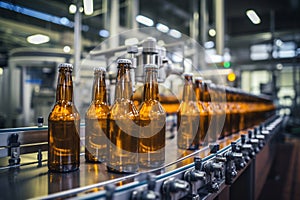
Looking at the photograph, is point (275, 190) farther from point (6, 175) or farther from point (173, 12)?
point (173, 12)

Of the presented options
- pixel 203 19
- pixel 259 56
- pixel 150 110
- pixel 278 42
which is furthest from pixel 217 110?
pixel 259 56

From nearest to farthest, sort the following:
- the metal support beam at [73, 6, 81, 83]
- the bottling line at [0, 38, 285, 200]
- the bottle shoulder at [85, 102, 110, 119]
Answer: the bottling line at [0, 38, 285, 200], the bottle shoulder at [85, 102, 110, 119], the metal support beam at [73, 6, 81, 83]

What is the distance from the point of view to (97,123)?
2.41 feet

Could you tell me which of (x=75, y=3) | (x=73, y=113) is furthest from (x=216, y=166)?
(x=75, y=3)

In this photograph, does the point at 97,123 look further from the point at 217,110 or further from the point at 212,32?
the point at 212,32

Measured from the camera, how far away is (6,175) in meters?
0.61

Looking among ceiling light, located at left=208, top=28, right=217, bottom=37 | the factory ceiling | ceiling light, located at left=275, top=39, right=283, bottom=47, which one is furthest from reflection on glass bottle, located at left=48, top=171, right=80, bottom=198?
ceiling light, located at left=275, top=39, right=283, bottom=47

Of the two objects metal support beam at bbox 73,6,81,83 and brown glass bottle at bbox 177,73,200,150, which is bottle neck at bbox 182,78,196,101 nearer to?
brown glass bottle at bbox 177,73,200,150

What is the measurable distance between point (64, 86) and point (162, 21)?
16.1 ft

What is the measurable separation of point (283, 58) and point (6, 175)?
7.29m

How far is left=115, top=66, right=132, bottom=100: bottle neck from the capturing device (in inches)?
25.1

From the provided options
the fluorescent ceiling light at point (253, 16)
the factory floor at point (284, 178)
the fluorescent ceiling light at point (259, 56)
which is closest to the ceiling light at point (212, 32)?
the fluorescent ceiling light at point (253, 16)

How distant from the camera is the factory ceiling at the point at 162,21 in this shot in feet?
12.3

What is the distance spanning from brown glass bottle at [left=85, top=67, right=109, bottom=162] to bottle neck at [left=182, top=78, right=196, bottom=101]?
13.0 inches
